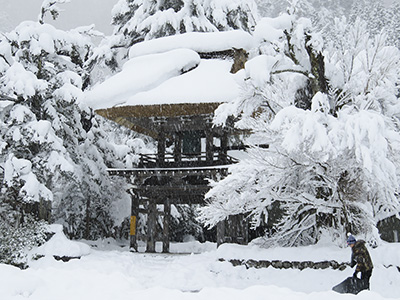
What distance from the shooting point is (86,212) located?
22.8 metres

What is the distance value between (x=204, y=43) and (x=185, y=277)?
32.8ft

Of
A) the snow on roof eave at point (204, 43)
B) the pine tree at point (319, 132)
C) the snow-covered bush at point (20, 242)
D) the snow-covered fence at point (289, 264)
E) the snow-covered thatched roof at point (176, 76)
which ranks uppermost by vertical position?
the snow on roof eave at point (204, 43)

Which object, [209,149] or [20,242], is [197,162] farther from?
[20,242]

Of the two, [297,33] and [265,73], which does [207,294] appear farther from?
[297,33]

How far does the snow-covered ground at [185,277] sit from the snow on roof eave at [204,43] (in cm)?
825

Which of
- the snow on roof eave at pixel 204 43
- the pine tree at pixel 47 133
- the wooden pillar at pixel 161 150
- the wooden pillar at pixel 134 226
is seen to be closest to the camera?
the pine tree at pixel 47 133

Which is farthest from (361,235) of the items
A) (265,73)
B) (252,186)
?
(265,73)

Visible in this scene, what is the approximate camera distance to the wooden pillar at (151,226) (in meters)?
19.3

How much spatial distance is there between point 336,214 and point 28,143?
1135cm

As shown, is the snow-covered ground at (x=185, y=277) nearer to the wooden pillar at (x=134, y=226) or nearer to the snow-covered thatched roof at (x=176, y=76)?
the wooden pillar at (x=134, y=226)

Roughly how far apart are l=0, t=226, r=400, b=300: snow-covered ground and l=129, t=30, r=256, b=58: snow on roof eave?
8253 mm

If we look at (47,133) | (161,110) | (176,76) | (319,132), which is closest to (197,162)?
(161,110)

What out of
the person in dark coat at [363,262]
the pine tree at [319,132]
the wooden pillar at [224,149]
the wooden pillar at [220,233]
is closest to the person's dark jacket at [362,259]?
the person in dark coat at [363,262]

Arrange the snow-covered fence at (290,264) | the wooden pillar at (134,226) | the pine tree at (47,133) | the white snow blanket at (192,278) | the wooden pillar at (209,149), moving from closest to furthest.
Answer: the white snow blanket at (192,278) < the snow-covered fence at (290,264) < the pine tree at (47,133) < the wooden pillar at (209,149) < the wooden pillar at (134,226)
